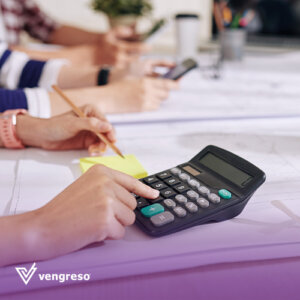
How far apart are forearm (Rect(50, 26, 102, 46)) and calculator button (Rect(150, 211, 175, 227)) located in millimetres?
1233

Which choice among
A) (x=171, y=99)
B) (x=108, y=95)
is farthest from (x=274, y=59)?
(x=108, y=95)

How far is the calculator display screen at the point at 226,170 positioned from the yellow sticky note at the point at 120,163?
76mm

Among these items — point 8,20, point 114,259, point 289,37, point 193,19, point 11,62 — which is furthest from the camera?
point 289,37

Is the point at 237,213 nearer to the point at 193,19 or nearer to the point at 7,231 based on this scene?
the point at 7,231

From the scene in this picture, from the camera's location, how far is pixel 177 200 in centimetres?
36

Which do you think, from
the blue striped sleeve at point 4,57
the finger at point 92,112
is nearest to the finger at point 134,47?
the blue striped sleeve at point 4,57

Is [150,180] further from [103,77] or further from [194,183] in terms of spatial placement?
[103,77]

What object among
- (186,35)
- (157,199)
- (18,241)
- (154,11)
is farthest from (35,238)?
(154,11)

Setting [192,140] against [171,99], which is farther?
[171,99]

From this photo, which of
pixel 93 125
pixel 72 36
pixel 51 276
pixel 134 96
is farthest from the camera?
pixel 72 36

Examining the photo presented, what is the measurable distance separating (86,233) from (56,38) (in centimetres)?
140

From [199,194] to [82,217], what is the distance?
0.12 meters

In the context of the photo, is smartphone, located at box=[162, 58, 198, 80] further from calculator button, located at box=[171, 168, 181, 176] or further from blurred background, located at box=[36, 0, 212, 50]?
blurred background, located at box=[36, 0, 212, 50]

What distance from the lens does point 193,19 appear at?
1.29m
